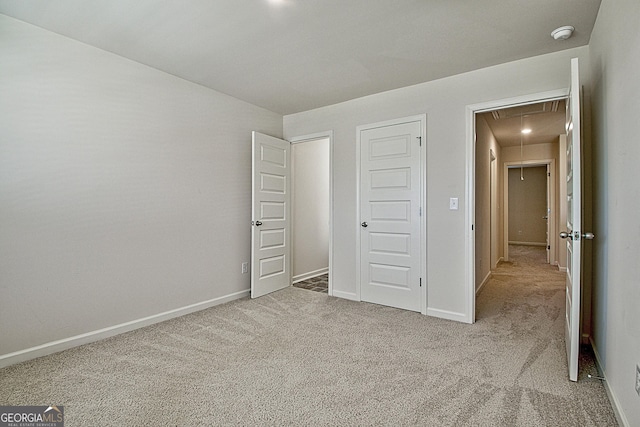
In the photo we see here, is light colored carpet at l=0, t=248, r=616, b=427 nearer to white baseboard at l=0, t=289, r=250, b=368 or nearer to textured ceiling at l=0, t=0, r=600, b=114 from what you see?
white baseboard at l=0, t=289, r=250, b=368

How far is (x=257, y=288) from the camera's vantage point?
3.84 m

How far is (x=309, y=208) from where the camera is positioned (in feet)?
16.5

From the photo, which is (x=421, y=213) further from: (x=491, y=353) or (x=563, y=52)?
(x=563, y=52)

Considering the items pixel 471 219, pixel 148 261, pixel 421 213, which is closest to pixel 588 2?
pixel 471 219

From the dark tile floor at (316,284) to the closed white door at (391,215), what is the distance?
2.42 ft

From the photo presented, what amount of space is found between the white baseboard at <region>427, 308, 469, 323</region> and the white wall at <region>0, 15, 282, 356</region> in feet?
7.50

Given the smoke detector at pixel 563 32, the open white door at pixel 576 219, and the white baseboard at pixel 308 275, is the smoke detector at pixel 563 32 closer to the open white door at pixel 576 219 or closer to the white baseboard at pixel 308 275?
the open white door at pixel 576 219

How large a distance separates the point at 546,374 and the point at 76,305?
11.4ft

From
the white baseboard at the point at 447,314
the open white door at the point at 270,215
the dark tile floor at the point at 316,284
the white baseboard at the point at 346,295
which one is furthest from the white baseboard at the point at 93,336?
the white baseboard at the point at 447,314

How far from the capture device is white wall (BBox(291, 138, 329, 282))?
15.6ft

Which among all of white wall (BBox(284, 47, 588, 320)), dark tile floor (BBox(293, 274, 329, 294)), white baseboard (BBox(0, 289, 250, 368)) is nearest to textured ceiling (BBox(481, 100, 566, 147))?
white wall (BBox(284, 47, 588, 320))

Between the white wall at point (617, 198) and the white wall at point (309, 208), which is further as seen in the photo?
the white wall at point (309, 208)

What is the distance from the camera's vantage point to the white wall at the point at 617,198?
1445 millimetres

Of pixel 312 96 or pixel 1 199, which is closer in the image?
pixel 1 199
